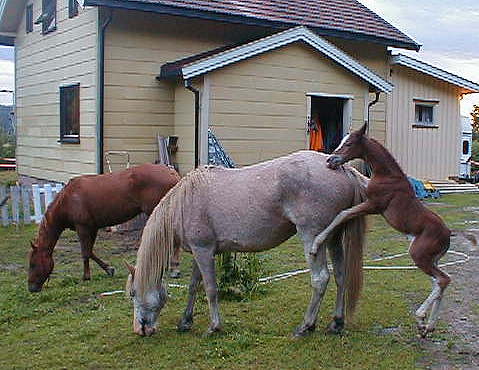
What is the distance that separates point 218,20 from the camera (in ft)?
41.1

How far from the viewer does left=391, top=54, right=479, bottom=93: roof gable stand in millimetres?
15445

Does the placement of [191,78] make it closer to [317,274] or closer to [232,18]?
[232,18]

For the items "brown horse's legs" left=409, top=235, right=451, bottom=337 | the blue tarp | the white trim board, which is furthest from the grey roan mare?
the white trim board

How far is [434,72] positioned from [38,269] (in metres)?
12.4

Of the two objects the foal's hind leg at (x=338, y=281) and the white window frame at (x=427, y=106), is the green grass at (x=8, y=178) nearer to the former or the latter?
the white window frame at (x=427, y=106)

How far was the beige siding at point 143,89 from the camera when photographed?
38.5ft

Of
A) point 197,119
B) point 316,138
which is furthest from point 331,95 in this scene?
point 197,119

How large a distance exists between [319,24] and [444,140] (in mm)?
5297

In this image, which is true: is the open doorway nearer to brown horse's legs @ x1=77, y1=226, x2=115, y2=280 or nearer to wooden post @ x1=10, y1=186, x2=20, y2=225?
wooden post @ x1=10, y1=186, x2=20, y2=225

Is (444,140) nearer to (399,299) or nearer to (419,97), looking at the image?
(419,97)

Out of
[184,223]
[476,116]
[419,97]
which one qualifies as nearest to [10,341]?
[184,223]

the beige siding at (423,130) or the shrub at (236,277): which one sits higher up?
the beige siding at (423,130)

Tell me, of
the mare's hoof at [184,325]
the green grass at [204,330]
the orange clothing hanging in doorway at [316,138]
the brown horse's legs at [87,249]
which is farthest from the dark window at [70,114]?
the mare's hoof at [184,325]

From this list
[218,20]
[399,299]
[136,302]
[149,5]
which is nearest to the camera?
[136,302]
